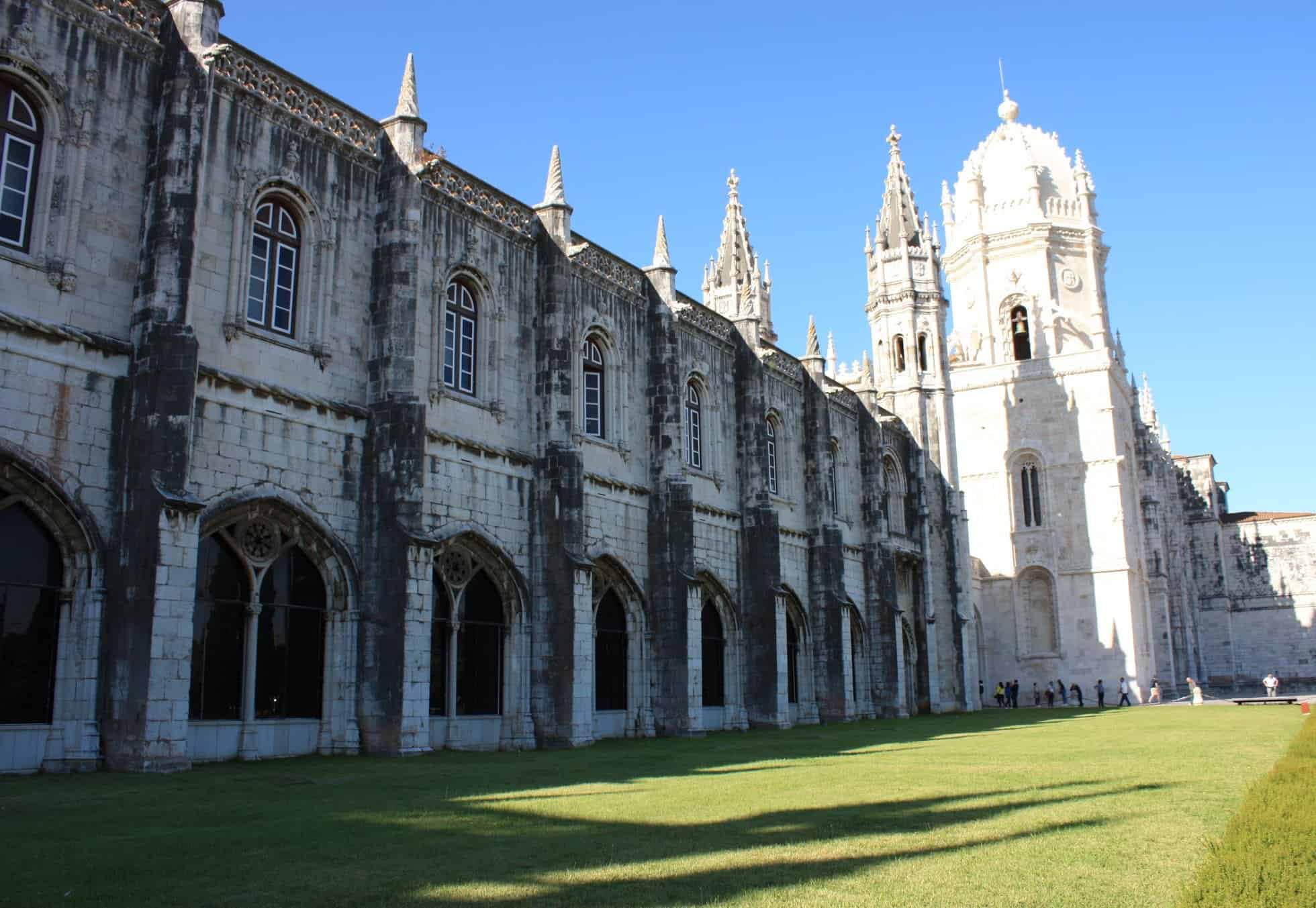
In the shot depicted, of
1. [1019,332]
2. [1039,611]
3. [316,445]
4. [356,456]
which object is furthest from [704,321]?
[1019,332]

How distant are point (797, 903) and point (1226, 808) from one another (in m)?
5.98

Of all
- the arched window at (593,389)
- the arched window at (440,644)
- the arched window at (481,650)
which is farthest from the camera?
the arched window at (593,389)

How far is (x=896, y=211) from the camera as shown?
48.3 metres

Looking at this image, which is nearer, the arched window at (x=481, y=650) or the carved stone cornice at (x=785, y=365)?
the arched window at (x=481, y=650)

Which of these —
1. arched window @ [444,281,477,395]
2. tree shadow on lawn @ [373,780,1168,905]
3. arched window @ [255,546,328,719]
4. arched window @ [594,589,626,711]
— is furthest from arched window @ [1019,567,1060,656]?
tree shadow on lawn @ [373,780,1168,905]

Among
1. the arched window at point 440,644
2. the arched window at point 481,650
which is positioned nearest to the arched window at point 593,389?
the arched window at point 481,650

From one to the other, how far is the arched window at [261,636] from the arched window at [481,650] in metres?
3.43

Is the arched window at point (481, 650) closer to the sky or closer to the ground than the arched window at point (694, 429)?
closer to the ground

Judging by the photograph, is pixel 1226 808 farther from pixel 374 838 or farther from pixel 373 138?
pixel 373 138

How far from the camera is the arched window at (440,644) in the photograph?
20.7 metres

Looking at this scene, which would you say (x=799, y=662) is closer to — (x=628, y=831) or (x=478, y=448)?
(x=478, y=448)

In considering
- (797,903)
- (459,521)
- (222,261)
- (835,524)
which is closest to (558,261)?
(459,521)

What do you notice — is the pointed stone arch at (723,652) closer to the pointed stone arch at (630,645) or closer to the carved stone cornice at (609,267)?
the pointed stone arch at (630,645)

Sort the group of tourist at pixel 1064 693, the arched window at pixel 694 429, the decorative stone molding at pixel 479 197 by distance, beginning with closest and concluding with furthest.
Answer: the decorative stone molding at pixel 479 197 < the arched window at pixel 694 429 < the group of tourist at pixel 1064 693
